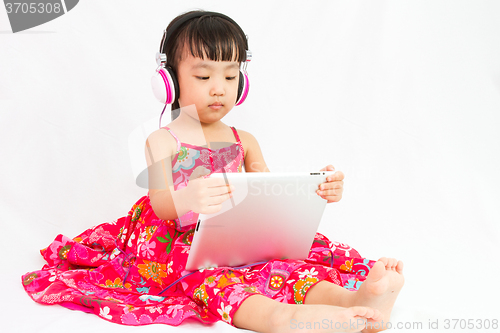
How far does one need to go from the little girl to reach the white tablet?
0.09ft

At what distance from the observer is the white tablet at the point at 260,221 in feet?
3.27

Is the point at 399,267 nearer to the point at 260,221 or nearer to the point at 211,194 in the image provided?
the point at 260,221

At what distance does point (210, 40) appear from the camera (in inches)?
48.8

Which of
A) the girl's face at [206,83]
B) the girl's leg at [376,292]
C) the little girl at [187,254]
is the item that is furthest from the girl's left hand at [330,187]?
the girl's face at [206,83]

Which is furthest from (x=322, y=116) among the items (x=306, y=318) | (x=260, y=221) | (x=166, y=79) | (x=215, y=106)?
(x=306, y=318)

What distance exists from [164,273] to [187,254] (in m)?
0.09

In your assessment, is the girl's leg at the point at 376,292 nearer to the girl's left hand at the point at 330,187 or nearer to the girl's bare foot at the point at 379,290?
the girl's bare foot at the point at 379,290

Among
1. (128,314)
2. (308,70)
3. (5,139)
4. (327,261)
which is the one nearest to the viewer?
(128,314)

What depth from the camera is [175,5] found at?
1953mm

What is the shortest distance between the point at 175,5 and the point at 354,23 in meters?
0.77

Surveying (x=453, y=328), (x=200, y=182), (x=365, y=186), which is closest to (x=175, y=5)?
(x=365, y=186)

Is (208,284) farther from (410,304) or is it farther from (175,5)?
(175,5)

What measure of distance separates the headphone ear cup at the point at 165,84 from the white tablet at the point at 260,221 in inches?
14.6

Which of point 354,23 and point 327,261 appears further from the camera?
point 354,23
